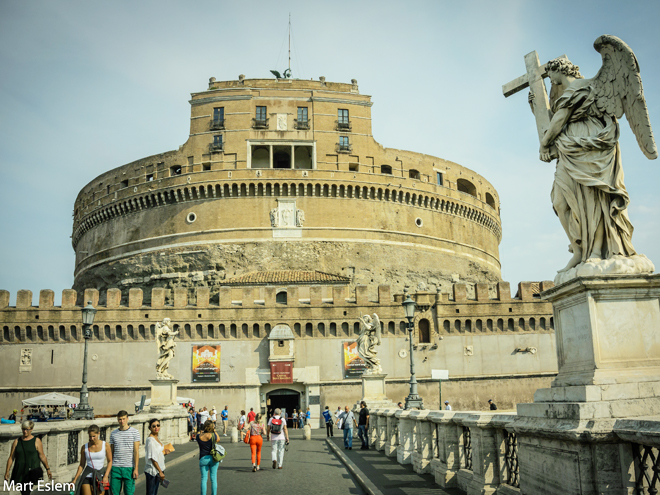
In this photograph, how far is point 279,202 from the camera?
1614 inches

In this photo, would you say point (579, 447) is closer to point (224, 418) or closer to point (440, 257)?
point (224, 418)

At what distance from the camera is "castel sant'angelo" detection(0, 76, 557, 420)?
3234cm

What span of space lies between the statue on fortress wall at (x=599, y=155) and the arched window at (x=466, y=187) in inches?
1761

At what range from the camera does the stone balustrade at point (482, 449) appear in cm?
350

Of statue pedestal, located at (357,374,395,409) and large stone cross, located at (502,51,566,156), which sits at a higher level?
large stone cross, located at (502,51,566,156)

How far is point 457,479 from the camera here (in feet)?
24.1

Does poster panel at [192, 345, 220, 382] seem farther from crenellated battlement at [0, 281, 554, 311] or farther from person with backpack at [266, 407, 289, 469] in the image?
person with backpack at [266, 407, 289, 469]

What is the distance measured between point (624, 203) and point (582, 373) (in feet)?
4.18

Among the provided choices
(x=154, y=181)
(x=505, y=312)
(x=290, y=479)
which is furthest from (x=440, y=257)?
(x=290, y=479)

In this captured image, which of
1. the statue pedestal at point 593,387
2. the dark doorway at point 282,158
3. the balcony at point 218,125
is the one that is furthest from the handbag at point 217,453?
the dark doorway at point 282,158

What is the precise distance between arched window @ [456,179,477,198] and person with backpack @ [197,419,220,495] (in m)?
42.4

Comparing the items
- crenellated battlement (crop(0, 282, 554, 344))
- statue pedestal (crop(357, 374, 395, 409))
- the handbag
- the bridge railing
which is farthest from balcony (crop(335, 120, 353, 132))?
the handbag

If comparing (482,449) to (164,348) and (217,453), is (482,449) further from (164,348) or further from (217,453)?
(164,348)

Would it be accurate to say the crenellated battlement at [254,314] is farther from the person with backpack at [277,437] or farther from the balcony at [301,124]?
the person with backpack at [277,437]
